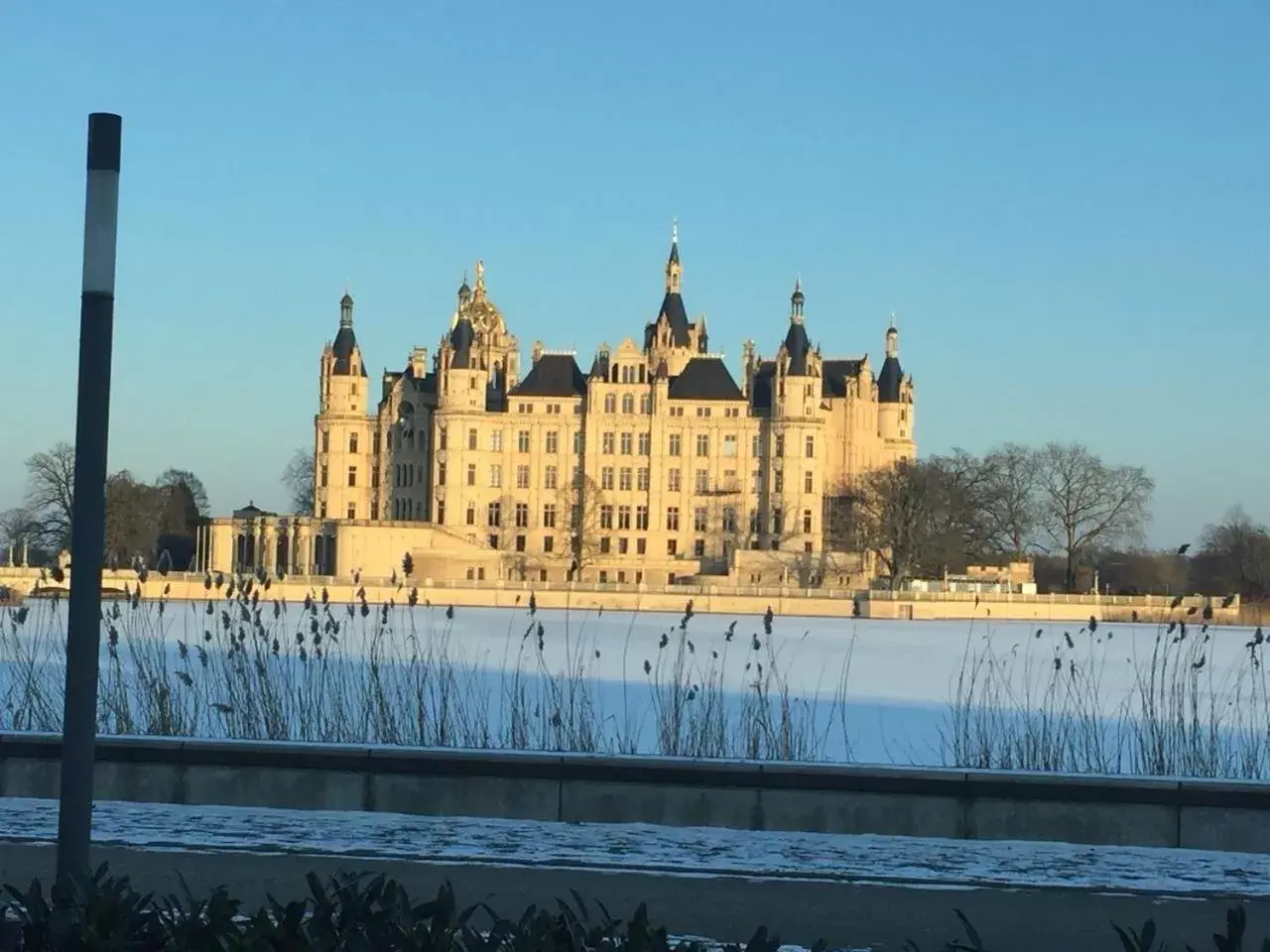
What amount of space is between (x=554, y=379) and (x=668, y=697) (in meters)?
71.9

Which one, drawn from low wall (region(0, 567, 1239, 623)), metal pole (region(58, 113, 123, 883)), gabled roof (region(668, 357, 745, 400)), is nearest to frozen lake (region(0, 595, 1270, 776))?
metal pole (region(58, 113, 123, 883))

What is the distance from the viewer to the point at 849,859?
30.7 feet

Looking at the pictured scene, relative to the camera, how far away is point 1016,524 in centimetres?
9288

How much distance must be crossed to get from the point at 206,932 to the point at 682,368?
88302 millimetres

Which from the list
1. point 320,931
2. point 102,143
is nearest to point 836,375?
point 102,143

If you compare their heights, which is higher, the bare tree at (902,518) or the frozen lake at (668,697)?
the bare tree at (902,518)

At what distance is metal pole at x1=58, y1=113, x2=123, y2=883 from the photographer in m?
6.07

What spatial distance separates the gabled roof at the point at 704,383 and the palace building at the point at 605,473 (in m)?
0.08

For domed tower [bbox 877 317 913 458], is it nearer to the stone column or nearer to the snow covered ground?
the stone column

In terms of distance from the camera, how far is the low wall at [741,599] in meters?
74.3

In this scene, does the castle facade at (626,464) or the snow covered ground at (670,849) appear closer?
the snow covered ground at (670,849)

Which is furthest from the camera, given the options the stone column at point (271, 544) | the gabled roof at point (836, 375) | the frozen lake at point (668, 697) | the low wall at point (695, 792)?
the gabled roof at point (836, 375)

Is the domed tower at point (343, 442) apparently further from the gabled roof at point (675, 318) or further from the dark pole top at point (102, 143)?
the dark pole top at point (102, 143)

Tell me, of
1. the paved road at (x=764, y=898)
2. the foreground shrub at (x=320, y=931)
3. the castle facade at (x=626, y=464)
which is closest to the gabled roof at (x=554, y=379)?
the castle facade at (x=626, y=464)
